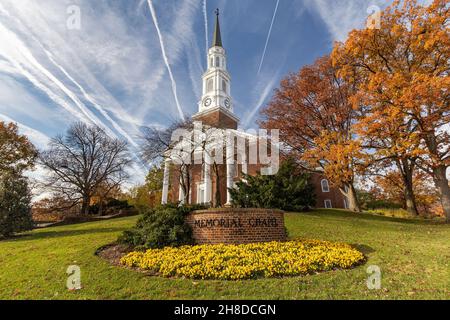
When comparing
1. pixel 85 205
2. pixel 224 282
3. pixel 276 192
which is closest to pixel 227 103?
pixel 276 192

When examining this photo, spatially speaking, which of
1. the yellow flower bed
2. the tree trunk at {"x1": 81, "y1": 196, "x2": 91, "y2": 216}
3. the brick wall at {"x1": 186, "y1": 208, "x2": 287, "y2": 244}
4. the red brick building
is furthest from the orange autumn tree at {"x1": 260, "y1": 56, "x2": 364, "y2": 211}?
the tree trunk at {"x1": 81, "y1": 196, "x2": 91, "y2": 216}

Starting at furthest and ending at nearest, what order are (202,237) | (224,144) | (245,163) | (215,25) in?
1. (215,25)
2. (245,163)
3. (224,144)
4. (202,237)

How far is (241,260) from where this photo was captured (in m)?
6.29

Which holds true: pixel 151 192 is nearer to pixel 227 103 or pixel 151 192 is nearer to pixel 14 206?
pixel 227 103

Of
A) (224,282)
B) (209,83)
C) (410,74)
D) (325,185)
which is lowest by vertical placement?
(224,282)

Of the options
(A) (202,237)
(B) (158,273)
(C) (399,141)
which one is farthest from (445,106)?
(B) (158,273)

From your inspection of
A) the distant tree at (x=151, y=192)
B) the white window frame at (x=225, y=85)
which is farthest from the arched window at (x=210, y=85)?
the distant tree at (x=151, y=192)

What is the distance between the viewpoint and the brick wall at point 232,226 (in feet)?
27.8

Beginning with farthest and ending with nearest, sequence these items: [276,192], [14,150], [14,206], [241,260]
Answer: [14,150] < [276,192] < [14,206] < [241,260]

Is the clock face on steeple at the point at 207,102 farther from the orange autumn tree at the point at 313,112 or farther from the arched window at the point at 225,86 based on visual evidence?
the orange autumn tree at the point at 313,112

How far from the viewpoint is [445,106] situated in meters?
13.1

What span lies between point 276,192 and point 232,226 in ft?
27.4
